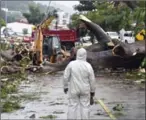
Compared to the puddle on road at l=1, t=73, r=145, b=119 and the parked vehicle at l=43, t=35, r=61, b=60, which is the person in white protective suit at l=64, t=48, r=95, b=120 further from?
the parked vehicle at l=43, t=35, r=61, b=60

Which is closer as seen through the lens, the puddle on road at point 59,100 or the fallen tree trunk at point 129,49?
the puddle on road at point 59,100

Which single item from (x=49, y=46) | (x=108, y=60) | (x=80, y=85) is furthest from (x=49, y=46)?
(x=80, y=85)

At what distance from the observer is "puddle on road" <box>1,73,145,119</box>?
13.1 meters

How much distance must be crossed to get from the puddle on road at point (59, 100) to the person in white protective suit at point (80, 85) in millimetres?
2094

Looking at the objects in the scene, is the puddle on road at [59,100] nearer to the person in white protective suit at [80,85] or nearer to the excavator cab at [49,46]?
the person in white protective suit at [80,85]

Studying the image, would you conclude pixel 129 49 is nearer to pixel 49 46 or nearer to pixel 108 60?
pixel 108 60

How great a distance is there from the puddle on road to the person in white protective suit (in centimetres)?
209

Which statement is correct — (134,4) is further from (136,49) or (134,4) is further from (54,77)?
(54,77)

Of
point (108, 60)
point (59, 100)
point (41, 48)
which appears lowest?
point (59, 100)

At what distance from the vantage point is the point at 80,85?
1059cm

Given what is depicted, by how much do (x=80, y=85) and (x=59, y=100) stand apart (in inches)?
211

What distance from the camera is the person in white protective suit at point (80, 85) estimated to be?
10.6 m

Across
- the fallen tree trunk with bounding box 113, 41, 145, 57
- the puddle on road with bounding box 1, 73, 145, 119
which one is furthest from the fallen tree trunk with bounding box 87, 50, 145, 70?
the puddle on road with bounding box 1, 73, 145, 119

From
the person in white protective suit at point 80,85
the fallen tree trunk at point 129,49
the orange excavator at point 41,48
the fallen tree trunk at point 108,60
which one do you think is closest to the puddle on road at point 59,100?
the fallen tree trunk at point 108,60
